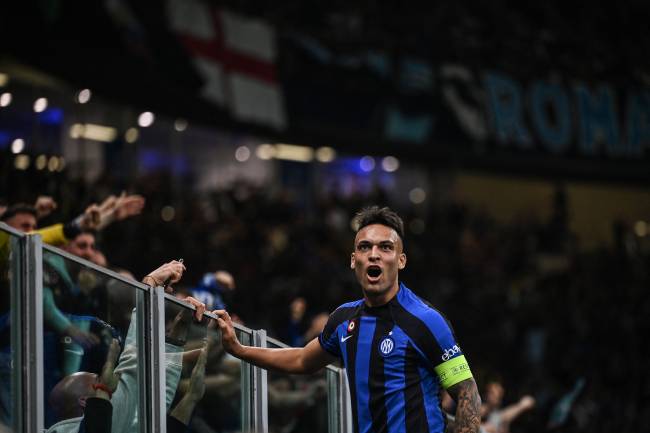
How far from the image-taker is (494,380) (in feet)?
31.2

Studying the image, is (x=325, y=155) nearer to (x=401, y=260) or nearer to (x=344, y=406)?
(x=344, y=406)

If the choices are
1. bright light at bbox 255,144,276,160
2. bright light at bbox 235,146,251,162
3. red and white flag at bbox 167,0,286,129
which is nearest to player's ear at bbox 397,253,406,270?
red and white flag at bbox 167,0,286,129

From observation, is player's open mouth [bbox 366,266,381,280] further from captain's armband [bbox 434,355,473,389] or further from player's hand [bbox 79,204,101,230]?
player's hand [bbox 79,204,101,230]

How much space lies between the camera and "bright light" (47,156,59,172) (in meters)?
11.6

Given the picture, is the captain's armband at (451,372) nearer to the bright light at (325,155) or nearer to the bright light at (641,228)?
the bright light at (325,155)

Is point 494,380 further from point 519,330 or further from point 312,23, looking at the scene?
point 312,23

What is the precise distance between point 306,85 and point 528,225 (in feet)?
→ 24.8

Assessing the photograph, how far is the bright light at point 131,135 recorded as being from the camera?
1868cm

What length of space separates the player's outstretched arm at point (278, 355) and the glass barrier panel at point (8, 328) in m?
0.96

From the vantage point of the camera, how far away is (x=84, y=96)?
55.5 feet

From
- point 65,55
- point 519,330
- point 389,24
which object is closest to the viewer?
point 65,55

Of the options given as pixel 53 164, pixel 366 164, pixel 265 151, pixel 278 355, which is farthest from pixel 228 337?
pixel 366 164

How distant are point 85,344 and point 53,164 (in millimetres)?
8006

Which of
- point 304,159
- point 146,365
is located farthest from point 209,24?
point 146,365
